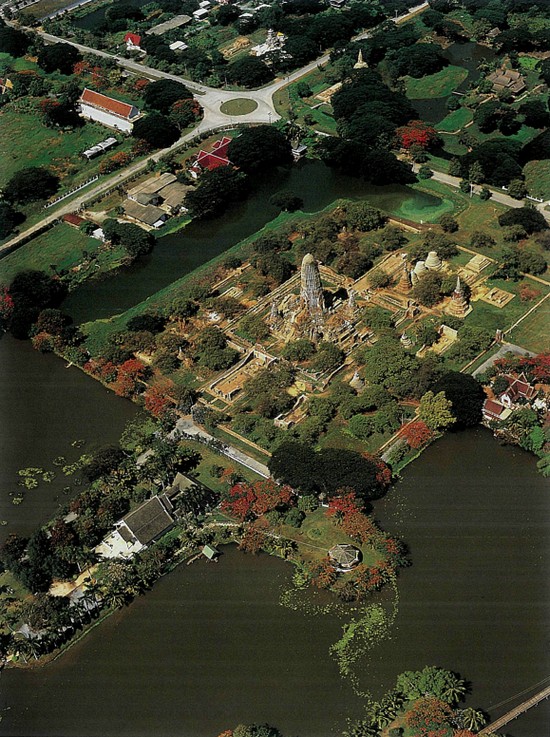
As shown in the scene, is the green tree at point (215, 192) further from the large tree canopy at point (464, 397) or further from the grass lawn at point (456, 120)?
the large tree canopy at point (464, 397)

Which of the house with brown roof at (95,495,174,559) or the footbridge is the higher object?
the house with brown roof at (95,495,174,559)

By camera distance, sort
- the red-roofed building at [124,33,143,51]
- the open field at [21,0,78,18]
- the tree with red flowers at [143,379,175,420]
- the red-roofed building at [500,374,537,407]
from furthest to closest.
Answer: the open field at [21,0,78,18]
the red-roofed building at [124,33,143,51]
the tree with red flowers at [143,379,175,420]
the red-roofed building at [500,374,537,407]

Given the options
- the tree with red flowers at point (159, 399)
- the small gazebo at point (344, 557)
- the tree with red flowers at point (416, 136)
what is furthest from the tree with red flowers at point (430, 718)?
the tree with red flowers at point (416, 136)

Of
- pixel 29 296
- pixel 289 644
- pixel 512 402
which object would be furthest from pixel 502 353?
pixel 29 296

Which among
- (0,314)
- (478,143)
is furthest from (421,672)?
(478,143)

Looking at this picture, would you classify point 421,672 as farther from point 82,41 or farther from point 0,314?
point 82,41

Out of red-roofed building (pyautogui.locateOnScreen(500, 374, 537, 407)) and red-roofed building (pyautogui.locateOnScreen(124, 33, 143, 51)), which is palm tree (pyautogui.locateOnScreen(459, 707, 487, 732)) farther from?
red-roofed building (pyautogui.locateOnScreen(124, 33, 143, 51))

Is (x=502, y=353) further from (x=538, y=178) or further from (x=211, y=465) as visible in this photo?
(x=538, y=178)

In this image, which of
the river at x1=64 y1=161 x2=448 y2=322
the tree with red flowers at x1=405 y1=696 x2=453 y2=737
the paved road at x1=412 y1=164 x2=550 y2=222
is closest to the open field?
the river at x1=64 y1=161 x2=448 y2=322
